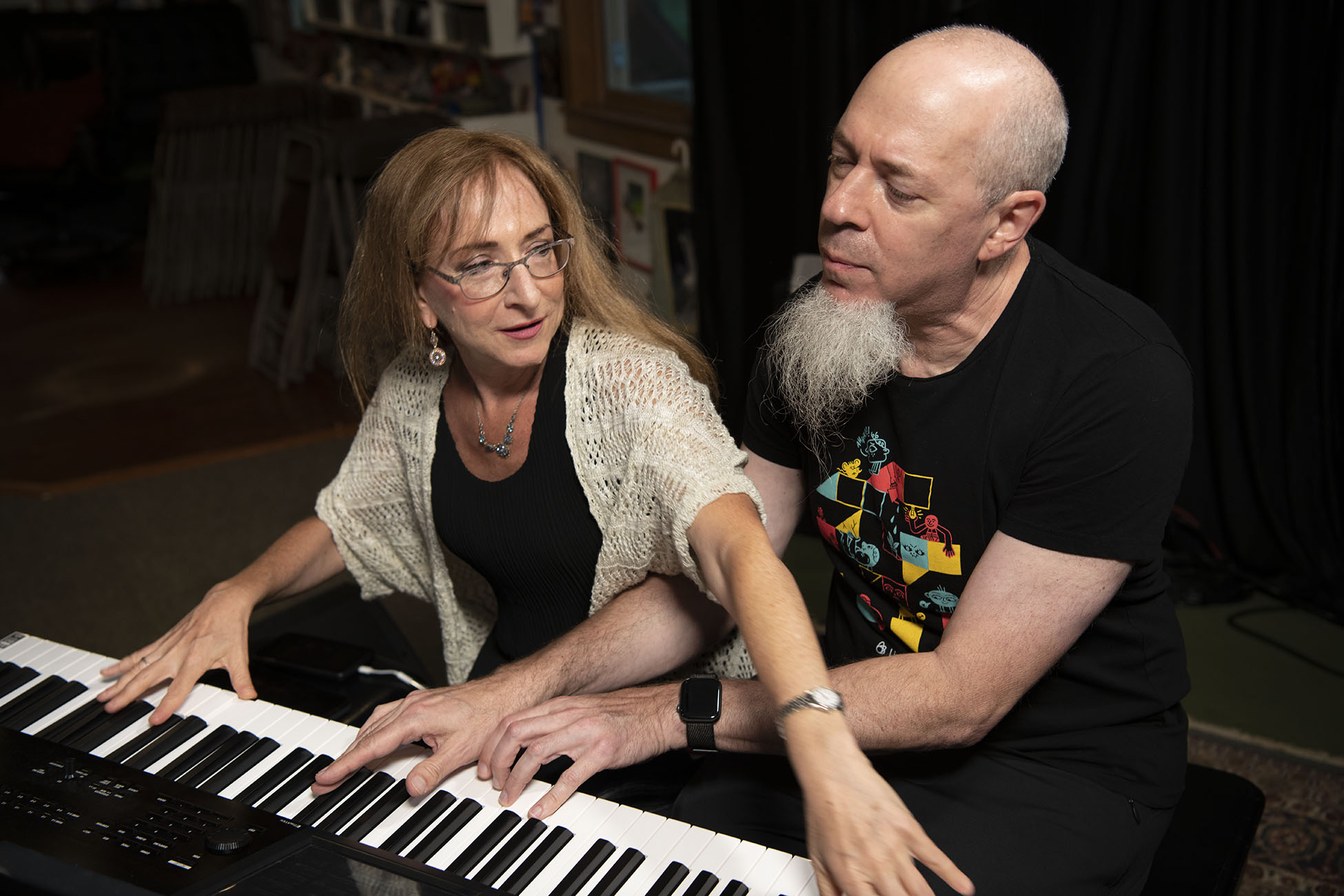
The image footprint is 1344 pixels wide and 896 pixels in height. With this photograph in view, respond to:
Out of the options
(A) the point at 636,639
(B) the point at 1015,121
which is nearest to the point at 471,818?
(A) the point at 636,639

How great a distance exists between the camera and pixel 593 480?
1.66 m

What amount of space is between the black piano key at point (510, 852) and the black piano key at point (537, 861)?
0.01m

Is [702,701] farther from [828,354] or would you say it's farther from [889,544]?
[828,354]

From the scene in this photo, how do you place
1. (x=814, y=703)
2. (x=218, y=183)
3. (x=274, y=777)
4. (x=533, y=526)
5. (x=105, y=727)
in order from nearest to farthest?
(x=814, y=703) < (x=274, y=777) < (x=105, y=727) < (x=533, y=526) < (x=218, y=183)

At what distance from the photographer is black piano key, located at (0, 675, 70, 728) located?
1.40 m

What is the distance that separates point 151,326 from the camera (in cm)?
623

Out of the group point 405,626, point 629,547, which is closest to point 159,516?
point 405,626

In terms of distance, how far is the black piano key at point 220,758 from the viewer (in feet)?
4.22

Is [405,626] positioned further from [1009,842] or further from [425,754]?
[1009,842]

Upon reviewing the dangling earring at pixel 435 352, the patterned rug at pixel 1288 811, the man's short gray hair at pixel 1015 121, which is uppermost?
the man's short gray hair at pixel 1015 121

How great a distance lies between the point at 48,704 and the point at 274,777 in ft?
1.24

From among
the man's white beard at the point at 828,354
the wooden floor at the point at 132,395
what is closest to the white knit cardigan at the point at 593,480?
the man's white beard at the point at 828,354

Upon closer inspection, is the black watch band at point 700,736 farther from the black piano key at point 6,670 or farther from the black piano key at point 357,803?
the black piano key at point 6,670

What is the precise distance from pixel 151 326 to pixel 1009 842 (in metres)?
5.99
